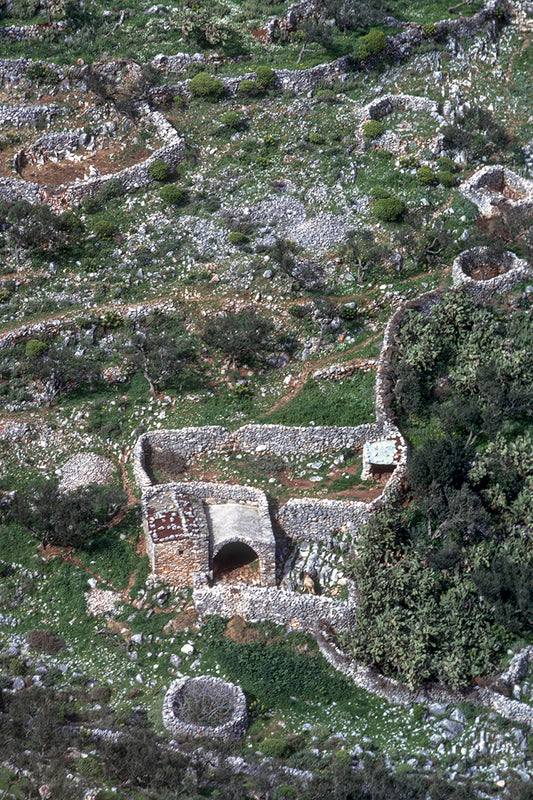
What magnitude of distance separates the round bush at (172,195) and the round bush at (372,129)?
13.0 m

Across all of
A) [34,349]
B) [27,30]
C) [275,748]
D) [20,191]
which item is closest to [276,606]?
[275,748]

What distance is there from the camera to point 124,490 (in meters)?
45.9

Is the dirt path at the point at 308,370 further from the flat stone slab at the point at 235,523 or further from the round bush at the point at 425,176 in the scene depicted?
the round bush at the point at 425,176

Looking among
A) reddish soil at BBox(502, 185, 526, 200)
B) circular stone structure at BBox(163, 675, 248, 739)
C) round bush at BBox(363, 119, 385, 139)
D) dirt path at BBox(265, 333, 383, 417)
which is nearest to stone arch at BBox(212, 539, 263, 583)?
circular stone structure at BBox(163, 675, 248, 739)

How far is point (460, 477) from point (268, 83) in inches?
1319

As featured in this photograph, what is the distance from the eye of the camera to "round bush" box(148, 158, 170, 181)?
58.9 m

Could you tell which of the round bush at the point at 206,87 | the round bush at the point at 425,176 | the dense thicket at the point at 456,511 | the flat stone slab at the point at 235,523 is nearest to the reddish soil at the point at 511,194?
the round bush at the point at 425,176

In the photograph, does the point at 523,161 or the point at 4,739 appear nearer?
the point at 4,739

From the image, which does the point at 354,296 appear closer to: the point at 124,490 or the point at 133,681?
the point at 124,490

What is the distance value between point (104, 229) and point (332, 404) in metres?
18.4

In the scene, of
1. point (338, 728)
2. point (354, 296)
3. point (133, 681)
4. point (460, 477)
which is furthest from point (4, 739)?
point (354, 296)

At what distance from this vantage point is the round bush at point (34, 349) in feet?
165

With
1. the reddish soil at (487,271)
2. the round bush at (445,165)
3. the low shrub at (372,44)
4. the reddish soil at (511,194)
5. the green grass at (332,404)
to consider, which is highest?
the low shrub at (372,44)

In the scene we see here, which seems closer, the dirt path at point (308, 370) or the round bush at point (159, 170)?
the dirt path at point (308, 370)
